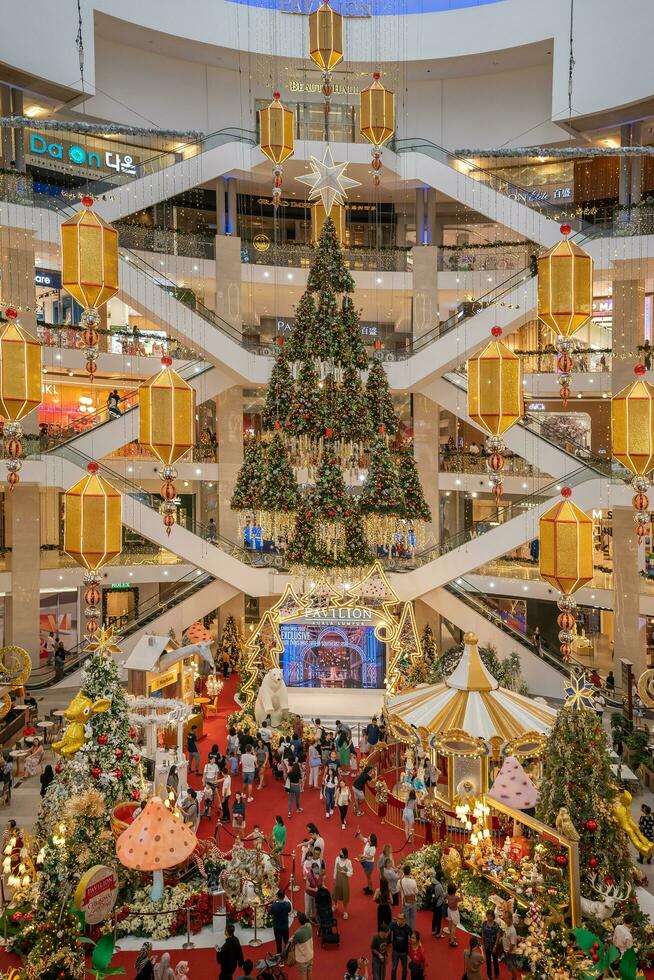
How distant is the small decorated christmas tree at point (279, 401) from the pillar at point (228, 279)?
26.1ft

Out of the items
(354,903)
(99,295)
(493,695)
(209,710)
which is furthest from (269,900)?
(209,710)

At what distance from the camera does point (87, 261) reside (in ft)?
30.3

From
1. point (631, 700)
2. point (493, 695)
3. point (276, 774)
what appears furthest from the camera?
point (631, 700)

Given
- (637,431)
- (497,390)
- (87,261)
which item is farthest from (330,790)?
(87,261)

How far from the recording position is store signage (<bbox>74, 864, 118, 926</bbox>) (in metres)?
8.49

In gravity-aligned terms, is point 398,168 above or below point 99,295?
above

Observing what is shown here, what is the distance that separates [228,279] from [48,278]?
5189 millimetres

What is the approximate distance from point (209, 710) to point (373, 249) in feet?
40.2

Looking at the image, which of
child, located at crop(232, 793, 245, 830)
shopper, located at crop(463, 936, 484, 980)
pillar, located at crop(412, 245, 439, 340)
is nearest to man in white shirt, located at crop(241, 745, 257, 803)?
child, located at crop(232, 793, 245, 830)

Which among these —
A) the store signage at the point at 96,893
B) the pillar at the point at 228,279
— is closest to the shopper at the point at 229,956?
the store signage at the point at 96,893

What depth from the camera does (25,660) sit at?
1553 centimetres

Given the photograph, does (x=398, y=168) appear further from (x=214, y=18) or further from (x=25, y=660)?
(x=25, y=660)

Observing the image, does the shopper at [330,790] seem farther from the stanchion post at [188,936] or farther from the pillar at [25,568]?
the pillar at [25,568]

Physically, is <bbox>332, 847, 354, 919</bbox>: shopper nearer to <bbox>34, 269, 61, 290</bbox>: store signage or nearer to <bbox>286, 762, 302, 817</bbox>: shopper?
<bbox>286, 762, 302, 817</bbox>: shopper
